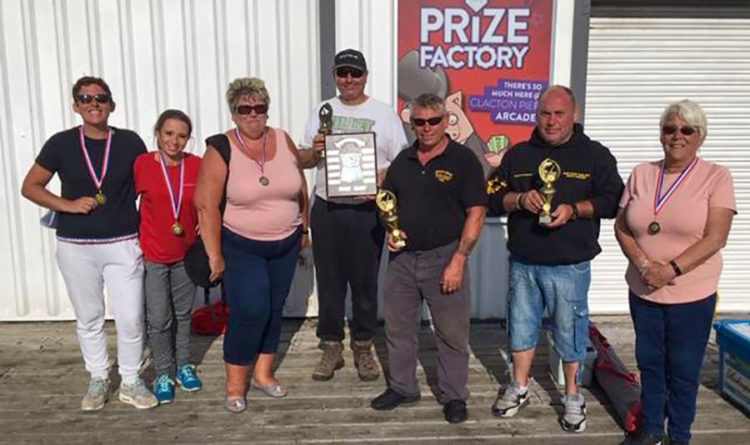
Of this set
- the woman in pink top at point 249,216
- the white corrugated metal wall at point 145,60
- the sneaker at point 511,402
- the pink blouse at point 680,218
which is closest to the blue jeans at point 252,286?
the woman in pink top at point 249,216

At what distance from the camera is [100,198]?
348cm

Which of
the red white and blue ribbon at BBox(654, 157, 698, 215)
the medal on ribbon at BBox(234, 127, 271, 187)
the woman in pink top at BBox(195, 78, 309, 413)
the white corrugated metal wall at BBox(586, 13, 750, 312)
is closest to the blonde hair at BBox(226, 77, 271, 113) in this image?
the woman in pink top at BBox(195, 78, 309, 413)

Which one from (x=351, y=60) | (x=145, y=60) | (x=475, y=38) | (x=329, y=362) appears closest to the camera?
(x=351, y=60)

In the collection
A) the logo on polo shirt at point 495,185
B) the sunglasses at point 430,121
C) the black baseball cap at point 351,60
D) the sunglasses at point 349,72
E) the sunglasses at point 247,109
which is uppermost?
the black baseball cap at point 351,60

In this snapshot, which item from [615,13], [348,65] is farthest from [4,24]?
[615,13]

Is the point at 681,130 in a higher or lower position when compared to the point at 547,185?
higher

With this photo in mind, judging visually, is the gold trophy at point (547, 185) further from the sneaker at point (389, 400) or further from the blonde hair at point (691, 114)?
the sneaker at point (389, 400)

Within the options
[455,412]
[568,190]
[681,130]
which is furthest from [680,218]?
[455,412]

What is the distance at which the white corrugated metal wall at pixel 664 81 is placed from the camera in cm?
530

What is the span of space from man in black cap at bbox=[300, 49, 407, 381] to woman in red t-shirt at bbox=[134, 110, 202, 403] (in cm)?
74

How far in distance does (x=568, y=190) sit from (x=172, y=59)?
3.49m

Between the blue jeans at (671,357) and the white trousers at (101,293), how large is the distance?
9.08ft

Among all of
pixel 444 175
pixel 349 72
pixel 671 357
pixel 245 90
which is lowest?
pixel 671 357

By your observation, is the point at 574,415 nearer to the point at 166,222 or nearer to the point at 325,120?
the point at 325,120
